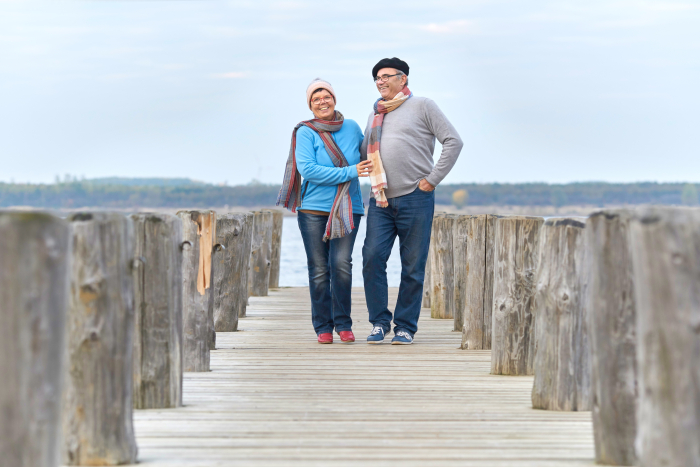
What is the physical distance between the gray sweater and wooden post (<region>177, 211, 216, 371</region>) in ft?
4.68

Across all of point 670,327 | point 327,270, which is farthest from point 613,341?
point 327,270

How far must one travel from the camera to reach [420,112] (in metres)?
5.89

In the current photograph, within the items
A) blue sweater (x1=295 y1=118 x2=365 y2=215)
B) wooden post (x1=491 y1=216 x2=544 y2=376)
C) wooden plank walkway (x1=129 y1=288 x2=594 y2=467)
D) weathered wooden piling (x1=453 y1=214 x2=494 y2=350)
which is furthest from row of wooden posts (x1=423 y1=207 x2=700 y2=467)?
blue sweater (x1=295 y1=118 x2=365 y2=215)

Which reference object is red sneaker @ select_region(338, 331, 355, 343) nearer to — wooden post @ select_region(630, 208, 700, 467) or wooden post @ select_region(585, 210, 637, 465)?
wooden post @ select_region(585, 210, 637, 465)

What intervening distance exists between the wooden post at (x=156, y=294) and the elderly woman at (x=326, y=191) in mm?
2159

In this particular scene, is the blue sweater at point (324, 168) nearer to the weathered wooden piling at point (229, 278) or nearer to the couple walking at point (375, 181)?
the couple walking at point (375, 181)

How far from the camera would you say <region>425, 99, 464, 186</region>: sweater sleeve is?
19.0 feet

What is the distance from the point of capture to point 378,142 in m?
5.87

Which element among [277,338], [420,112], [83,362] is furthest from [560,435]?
[277,338]

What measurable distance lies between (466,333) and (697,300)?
372 cm

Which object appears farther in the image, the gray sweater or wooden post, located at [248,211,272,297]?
wooden post, located at [248,211,272,297]

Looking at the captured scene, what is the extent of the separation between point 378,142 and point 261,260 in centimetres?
514

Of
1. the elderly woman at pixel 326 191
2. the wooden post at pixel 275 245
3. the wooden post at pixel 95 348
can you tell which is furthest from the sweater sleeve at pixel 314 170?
the wooden post at pixel 275 245

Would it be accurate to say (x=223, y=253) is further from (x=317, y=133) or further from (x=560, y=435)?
(x=560, y=435)
